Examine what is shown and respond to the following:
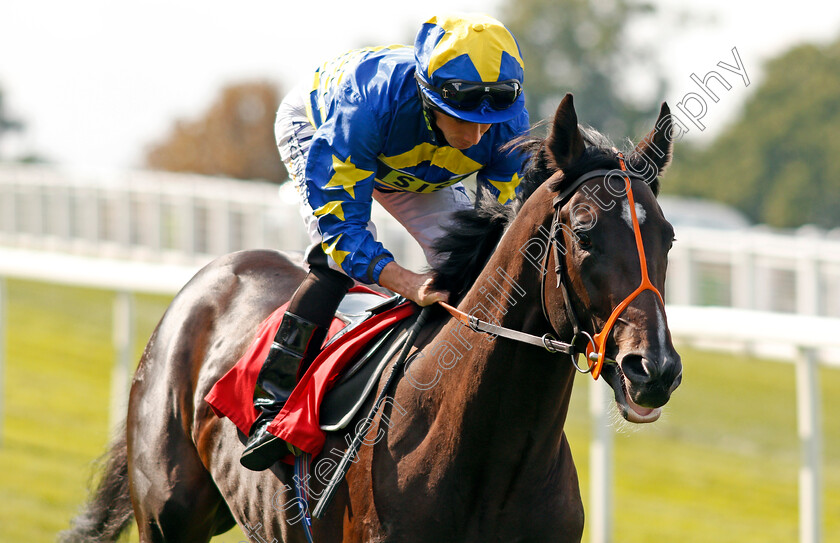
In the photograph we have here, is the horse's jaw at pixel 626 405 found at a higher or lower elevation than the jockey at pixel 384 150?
lower

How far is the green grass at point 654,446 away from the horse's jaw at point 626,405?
98 cm

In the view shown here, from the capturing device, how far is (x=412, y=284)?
2.85 meters

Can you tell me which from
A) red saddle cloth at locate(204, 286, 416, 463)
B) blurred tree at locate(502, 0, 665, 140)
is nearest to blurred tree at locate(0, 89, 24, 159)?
blurred tree at locate(502, 0, 665, 140)

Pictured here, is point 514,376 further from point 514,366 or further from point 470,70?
point 470,70

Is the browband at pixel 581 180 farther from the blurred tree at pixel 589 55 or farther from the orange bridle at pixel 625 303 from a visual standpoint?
the blurred tree at pixel 589 55

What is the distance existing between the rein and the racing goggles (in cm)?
43

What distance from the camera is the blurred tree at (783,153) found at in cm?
4734

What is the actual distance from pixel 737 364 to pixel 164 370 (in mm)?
9751

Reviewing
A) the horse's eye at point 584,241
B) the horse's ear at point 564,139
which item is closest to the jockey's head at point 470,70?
the horse's ear at point 564,139

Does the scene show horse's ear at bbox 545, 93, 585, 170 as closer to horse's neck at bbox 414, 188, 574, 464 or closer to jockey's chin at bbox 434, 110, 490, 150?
horse's neck at bbox 414, 188, 574, 464

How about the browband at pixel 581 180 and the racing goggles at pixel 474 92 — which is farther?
the racing goggles at pixel 474 92

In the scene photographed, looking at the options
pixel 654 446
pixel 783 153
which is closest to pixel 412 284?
pixel 654 446

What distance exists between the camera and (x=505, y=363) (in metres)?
2.63

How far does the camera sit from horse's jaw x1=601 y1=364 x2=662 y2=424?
229 cm
